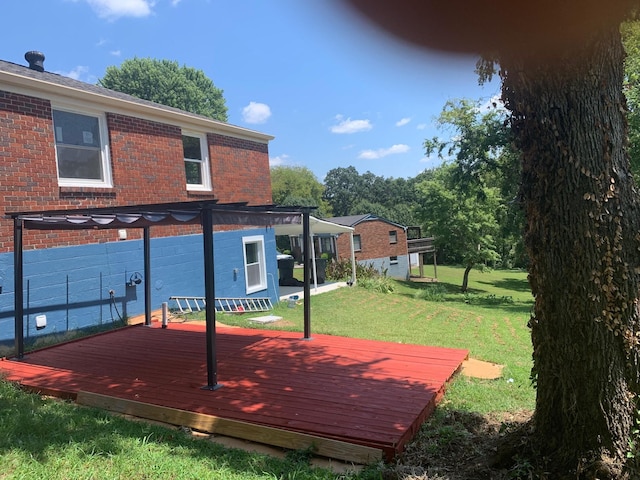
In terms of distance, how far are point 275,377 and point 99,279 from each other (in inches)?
227

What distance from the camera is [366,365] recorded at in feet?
20.5

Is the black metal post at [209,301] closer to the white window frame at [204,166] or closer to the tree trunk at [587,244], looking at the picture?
the tree trunk at [587,244]

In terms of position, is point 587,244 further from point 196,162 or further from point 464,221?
point 464,221

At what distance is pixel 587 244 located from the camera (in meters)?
3.00

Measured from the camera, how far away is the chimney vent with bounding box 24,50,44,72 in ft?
36.0

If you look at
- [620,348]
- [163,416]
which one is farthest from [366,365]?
[620,348]

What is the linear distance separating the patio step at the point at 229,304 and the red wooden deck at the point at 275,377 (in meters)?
3.17

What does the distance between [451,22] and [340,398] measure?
376cm

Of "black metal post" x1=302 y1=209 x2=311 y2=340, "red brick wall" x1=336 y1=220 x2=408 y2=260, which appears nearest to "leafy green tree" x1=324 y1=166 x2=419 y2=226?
→ "red brick wall" x1=336 y1=220 x2=408 y2=260

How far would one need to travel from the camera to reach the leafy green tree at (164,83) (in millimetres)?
46594

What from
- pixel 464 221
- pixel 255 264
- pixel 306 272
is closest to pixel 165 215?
pixel 306 272

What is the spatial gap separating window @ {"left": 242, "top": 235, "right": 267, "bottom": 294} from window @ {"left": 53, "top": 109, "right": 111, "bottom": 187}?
515cm

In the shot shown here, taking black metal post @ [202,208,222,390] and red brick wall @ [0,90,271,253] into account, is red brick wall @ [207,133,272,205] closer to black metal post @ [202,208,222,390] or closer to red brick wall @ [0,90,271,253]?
red brick wall @ [0,90,271,253]

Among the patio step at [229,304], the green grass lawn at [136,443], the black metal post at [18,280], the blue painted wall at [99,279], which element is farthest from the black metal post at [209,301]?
the patio step at [229,304]
